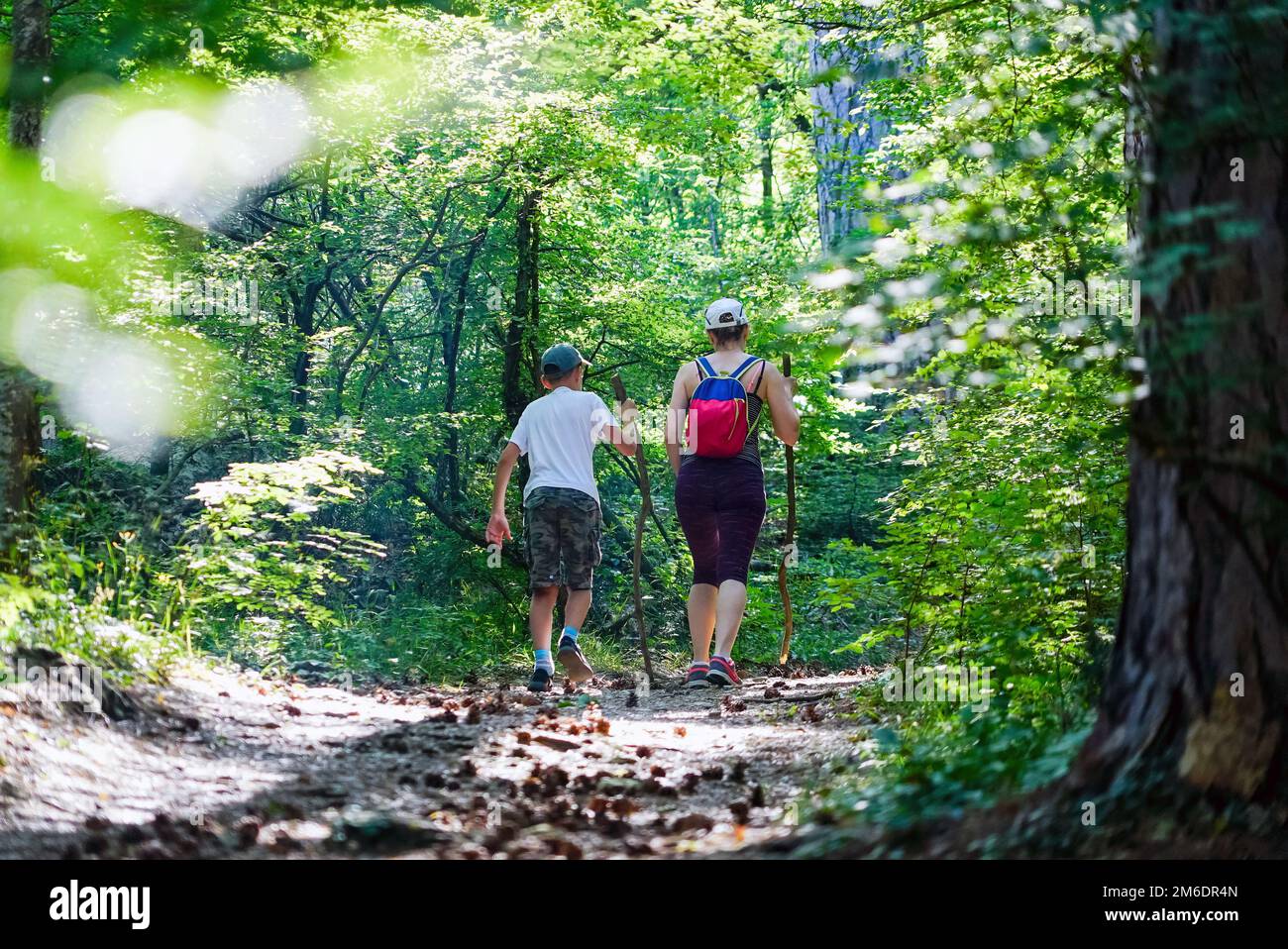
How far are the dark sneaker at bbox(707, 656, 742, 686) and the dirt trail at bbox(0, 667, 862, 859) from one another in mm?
1018

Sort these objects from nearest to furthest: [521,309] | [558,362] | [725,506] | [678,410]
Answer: [725,506] < [678,410] < [558,362] < [521,309]

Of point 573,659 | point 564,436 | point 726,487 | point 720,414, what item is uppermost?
point 720,414

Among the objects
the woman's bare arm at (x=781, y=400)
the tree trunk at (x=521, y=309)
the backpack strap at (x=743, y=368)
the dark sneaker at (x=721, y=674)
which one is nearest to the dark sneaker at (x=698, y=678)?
the dark sneaker at (x=721, y=674)

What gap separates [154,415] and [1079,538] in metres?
8.01

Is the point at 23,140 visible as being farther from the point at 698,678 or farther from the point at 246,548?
the point at 698,678

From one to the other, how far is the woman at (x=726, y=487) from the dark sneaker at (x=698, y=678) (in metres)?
0.38

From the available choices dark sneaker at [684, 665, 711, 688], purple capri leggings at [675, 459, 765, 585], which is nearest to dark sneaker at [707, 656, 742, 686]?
dark sneaker at [684, 665, 711, 688]

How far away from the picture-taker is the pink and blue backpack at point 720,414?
8078 millimetres

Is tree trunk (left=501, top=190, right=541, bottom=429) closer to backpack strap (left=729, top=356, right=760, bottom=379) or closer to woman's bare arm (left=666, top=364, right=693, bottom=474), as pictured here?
woman's bare arm (left=666, top=364, right=693, bottom=474)

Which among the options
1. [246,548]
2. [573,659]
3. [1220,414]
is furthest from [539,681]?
[1220,414]

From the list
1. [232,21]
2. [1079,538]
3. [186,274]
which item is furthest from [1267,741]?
[186,274]

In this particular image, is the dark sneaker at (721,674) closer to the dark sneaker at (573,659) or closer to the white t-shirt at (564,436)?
the dark sneaker at (573,659)

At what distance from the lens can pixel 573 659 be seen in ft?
27.9

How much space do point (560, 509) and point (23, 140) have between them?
4.03 m
